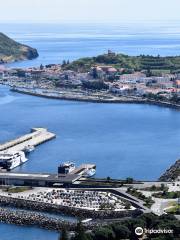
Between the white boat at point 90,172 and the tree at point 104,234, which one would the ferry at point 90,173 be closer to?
the white boat at point 90,172

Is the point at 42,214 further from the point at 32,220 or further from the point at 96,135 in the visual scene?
the point at 96,135

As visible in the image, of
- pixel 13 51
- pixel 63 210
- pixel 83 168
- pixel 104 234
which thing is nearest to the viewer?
pixel 104 234

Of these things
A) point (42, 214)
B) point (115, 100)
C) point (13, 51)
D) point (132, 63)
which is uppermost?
point (13, 51)

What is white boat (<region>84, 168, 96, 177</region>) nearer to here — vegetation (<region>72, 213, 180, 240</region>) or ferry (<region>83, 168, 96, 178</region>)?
ferry (<region>83, 168, 96, 178</region>)

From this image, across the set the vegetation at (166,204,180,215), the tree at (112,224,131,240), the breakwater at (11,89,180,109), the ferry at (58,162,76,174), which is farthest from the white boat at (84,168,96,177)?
the breakwater at (11,89,180,109)

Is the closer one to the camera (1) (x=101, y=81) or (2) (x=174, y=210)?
(2) (x=174, y=210)

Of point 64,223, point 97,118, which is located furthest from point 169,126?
point 64,223

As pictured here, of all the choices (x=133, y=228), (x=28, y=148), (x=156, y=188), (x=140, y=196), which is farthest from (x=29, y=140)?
(x=133, y=228)
